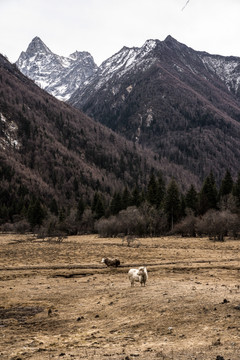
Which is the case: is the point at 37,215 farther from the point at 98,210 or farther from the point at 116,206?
the point at 116,206

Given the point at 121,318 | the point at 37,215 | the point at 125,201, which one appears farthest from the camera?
the point at 37,215

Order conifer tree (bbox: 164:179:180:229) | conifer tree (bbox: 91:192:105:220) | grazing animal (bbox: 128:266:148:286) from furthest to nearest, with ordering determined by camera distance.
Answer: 1. conifer tree (bbox: 91:192:105:220)
2. conifer tree (bbox: 164:179:180:229)
3. grazing animal (bbox: 128:266:148:286)

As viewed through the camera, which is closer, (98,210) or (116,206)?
(116,206)

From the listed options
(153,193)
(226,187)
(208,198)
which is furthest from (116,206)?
(226,187)

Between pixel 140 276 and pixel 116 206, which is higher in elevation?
pixel 116 206

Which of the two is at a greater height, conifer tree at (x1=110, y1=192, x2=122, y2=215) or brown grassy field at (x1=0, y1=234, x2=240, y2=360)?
conifer tree at (x1=110, y1=192, x2=122, y2=215)

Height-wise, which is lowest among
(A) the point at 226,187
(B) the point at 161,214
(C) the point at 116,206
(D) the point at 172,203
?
(B) the point at 161,214

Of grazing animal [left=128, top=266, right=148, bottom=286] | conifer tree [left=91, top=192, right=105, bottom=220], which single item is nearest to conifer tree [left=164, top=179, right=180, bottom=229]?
conifer tree [left=91, top=192, right=105, bottom=220]

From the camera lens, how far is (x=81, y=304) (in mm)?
13375

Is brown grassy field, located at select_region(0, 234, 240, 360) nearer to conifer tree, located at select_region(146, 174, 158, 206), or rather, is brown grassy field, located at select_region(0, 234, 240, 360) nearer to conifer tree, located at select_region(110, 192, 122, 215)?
conifer tree, located at select_region(146, 174, 158, 206)

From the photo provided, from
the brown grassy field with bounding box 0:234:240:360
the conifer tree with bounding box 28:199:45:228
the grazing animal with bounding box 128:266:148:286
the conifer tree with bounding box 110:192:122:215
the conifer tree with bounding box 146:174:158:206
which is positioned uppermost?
the conifer tree with bounding box 146:174:158:206

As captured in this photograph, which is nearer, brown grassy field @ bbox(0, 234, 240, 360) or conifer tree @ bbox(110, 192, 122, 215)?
brown grassy field @ bbox(0, 234, 240, 360)

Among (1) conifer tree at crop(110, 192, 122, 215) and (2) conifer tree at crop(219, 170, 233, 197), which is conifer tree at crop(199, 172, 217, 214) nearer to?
(2) conifer tree at crop(219, 170, 233, 197)

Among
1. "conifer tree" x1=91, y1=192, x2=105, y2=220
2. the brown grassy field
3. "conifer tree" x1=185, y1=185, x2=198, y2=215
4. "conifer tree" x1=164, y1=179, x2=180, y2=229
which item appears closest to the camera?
the brown grassy field
